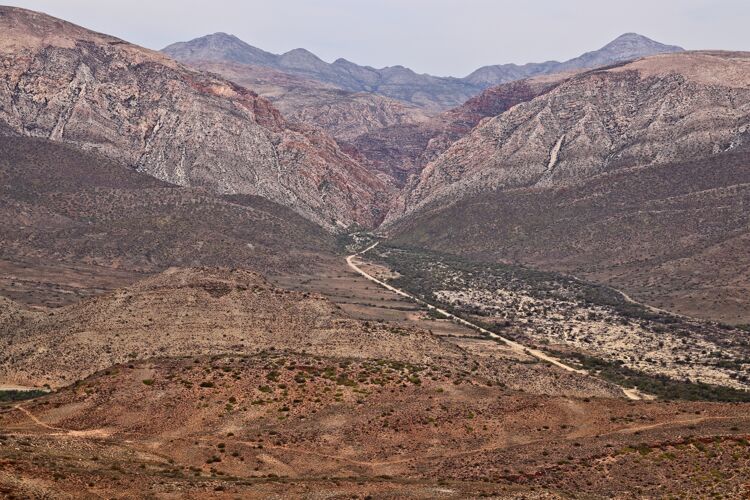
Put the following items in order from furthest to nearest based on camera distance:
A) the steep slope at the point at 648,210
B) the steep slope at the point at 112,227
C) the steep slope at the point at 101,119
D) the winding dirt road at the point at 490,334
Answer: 1. the steep slope at the point at 101,119
2. the steep slope at the point at 648,210
3. the steep slope at the point at 112,227
4. the winding dirt road at the point at 490,334

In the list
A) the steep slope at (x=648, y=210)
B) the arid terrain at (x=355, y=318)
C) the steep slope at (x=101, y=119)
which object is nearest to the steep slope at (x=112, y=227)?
the arid terrain at (x=355, y=318)

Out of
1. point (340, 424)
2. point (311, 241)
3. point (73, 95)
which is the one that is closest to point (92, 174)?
point (73, 95)

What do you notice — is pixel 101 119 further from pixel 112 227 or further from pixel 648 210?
pixel 648 210

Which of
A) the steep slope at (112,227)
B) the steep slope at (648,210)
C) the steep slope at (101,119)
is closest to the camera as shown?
the steep slope at (112,227)

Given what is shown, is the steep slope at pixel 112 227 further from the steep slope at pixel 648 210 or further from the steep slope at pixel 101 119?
the steep slope at pixel 648 210

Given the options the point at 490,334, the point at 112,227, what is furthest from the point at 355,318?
the point at 112,227

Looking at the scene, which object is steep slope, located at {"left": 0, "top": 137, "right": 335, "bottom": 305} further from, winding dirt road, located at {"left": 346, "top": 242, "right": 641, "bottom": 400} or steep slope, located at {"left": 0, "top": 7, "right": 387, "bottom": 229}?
winding dirt road, located at {"left": 346, "top": 242, "right": 641, "bottom": 400}
